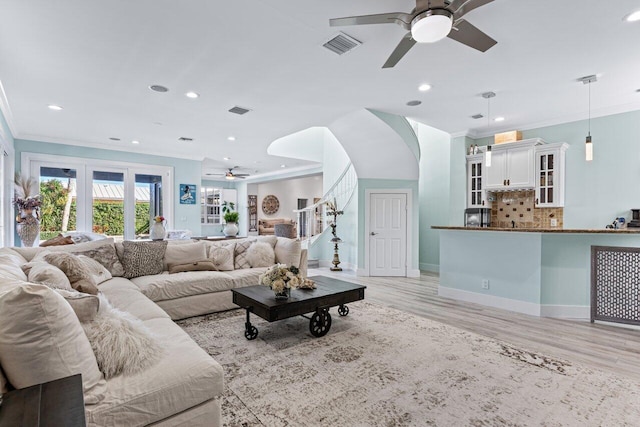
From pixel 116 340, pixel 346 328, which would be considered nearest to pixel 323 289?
pixel 346 328

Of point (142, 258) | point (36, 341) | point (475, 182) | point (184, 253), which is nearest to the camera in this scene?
point (36, 341)

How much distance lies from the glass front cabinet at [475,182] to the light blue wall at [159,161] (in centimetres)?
614

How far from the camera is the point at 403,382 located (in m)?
2.34

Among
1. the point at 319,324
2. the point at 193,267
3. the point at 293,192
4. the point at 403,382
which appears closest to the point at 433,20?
the point at 403,382

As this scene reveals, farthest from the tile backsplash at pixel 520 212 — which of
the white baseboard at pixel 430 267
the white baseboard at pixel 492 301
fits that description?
the white baseboard at pixel 492 301

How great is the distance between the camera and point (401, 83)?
3.76 m

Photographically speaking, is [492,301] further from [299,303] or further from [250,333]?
[250,333]

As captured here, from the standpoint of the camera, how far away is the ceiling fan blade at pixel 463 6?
1959 mm

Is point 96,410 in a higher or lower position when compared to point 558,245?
lower

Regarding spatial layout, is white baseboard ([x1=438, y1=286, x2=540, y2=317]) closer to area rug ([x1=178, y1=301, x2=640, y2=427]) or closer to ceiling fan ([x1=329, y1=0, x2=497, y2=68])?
area rug ([x1=178, y1=301, x2=640, y2=427])

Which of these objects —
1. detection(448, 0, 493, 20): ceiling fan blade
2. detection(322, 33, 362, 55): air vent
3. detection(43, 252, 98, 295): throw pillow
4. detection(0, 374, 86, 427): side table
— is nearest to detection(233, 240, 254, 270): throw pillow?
detection(43, 252, 98, 295): throw pillow

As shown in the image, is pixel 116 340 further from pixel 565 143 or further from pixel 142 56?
pixel 565 143

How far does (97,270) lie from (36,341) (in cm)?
259

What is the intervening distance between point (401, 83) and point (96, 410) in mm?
3872
